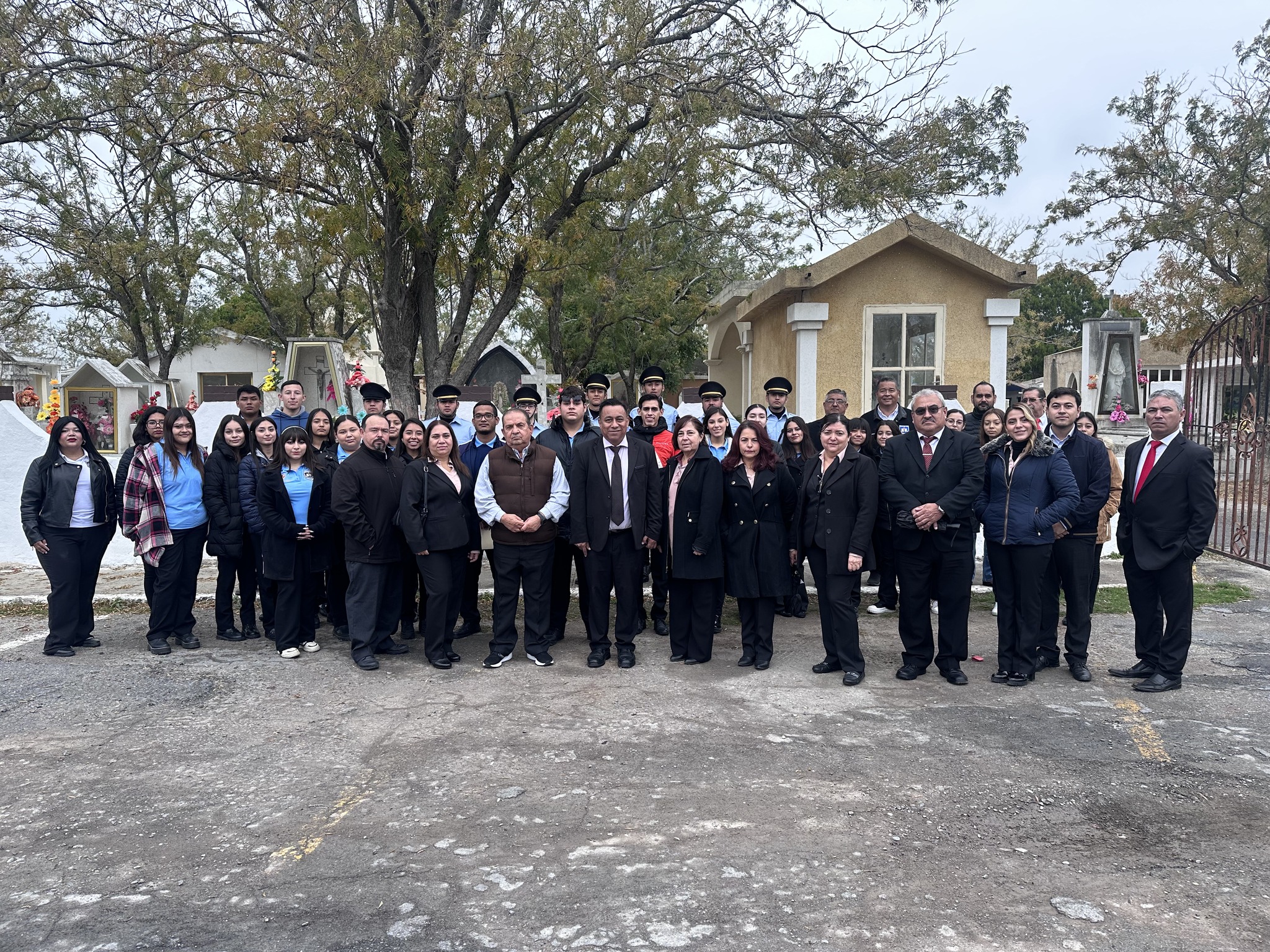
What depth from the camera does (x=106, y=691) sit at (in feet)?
21.1

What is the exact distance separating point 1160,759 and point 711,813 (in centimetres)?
242

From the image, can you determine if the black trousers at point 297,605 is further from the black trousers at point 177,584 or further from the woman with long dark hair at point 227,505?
the black trousers at point 177,584

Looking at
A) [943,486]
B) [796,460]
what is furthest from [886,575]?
[943,486]

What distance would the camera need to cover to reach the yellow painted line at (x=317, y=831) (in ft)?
13.2

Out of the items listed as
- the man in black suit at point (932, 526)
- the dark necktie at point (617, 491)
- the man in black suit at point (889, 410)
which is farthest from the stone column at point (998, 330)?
the dark necktie at point (617, 491)

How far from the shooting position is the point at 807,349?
43.7 ft

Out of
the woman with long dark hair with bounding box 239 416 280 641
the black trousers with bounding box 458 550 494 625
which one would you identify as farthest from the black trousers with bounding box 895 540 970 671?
the woman with long dark hair with bounding box 239 416 280 641

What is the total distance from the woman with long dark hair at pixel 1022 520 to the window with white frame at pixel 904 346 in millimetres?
6848

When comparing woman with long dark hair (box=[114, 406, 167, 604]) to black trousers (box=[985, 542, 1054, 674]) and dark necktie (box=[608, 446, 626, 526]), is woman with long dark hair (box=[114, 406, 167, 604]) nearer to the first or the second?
dark necktie (box=[608, 446, 626, 526])

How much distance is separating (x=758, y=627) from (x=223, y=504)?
4081mm

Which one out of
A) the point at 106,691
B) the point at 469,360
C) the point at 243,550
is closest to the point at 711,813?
the point at 106,691

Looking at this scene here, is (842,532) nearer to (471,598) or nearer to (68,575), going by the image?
(471,598)

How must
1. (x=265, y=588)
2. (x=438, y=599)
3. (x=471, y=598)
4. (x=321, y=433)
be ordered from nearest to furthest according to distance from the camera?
1. (x=438, y=599)
2. (x=265, y=588)
3. (x=321, y=433)
4. (x=471, y=598)

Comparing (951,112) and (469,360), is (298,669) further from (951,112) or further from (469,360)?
(951,112)
